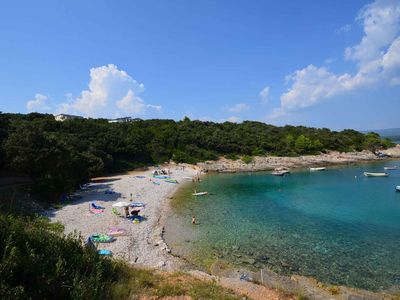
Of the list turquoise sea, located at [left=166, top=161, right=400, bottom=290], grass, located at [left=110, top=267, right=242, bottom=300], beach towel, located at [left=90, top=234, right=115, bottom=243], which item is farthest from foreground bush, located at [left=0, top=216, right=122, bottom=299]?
beach towel, located at [left=90, top=234, right=115, bottom=243]

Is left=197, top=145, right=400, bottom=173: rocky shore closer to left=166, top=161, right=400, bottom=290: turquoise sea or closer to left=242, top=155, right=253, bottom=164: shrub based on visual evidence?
left=242, top=155, right=253, bottom=164: shrub

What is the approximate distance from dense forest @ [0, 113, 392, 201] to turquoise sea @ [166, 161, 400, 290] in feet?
48.8

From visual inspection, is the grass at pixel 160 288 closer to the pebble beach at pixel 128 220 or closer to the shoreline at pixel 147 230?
the shoreline at pixel 147 230

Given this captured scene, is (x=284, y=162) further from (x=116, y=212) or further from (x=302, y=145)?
(x=116, y=212)

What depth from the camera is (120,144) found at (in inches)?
2571

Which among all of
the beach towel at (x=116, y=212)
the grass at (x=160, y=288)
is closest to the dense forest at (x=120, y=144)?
the beach towel at (x=116, y=212)

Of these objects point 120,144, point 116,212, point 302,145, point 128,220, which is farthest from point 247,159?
point 128,220

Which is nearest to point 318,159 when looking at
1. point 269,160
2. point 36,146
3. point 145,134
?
point 269,160

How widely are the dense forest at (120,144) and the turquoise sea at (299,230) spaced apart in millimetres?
14885

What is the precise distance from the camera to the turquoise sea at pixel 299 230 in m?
18.0

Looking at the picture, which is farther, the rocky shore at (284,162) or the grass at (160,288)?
the rocky shore at (284,162)

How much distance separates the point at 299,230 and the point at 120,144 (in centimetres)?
4867

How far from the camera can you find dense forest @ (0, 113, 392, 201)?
3172 centimetres

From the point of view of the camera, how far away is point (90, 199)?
3459 cm
